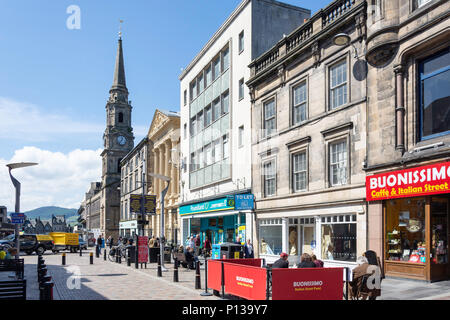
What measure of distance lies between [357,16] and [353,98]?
10.6 ft

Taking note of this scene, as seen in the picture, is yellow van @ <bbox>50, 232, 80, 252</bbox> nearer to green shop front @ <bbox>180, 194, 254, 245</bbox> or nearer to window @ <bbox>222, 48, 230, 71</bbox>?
green shop front @ <bbox>180, 194, 254, 245</bbox>

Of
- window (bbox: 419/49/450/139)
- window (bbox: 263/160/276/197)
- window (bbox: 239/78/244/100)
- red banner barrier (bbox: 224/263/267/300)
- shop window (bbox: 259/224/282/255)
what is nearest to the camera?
red banner barrier (bbox: 224/263/267/300)

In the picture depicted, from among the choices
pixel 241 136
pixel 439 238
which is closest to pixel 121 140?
pixel 241 136

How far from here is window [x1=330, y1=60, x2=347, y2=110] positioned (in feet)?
64.6

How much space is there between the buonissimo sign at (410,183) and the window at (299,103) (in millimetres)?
6507

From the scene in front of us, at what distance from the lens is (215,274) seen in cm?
1386

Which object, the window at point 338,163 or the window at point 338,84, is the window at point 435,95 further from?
the window at point 338,163

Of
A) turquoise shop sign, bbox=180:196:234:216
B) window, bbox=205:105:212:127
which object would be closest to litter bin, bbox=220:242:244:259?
turquoise shop sign, bbox=180:196:234:216

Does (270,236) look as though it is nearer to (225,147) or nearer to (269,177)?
(269,177)

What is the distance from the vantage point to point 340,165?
19781 millimetres

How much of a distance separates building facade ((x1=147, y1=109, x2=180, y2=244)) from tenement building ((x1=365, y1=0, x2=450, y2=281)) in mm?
27110

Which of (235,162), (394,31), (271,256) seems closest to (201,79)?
(235,162)

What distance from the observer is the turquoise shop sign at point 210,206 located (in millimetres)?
28422

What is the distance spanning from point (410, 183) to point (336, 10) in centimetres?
904
